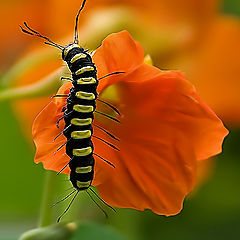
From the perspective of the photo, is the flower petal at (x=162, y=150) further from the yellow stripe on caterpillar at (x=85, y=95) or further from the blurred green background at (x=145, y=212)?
the blurred green background at (x=145, y=212)

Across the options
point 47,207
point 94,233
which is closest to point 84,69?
point 47,207

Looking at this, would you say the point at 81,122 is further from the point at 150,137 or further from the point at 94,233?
the point at 94,233

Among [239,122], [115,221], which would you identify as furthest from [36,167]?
[239,122]

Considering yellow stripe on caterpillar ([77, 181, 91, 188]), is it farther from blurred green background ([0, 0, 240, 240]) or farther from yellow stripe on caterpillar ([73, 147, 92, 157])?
blurred green background ([0, 0, 240, 240])

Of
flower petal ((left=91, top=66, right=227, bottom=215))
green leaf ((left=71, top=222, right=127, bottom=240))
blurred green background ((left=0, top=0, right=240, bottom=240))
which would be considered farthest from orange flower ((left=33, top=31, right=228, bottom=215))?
blurred green background ((left=0, top=0, right=240, bottom=240))

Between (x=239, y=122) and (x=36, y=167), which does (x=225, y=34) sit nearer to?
(x=239, y=122)

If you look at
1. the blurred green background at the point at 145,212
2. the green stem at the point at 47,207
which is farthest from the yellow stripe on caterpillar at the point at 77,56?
the blurred green background at the point at 145,212

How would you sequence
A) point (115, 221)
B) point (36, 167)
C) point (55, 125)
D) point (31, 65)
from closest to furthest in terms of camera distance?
point (55, 125)
point (31, 65)
point (115, 221)
point (36, 167)
